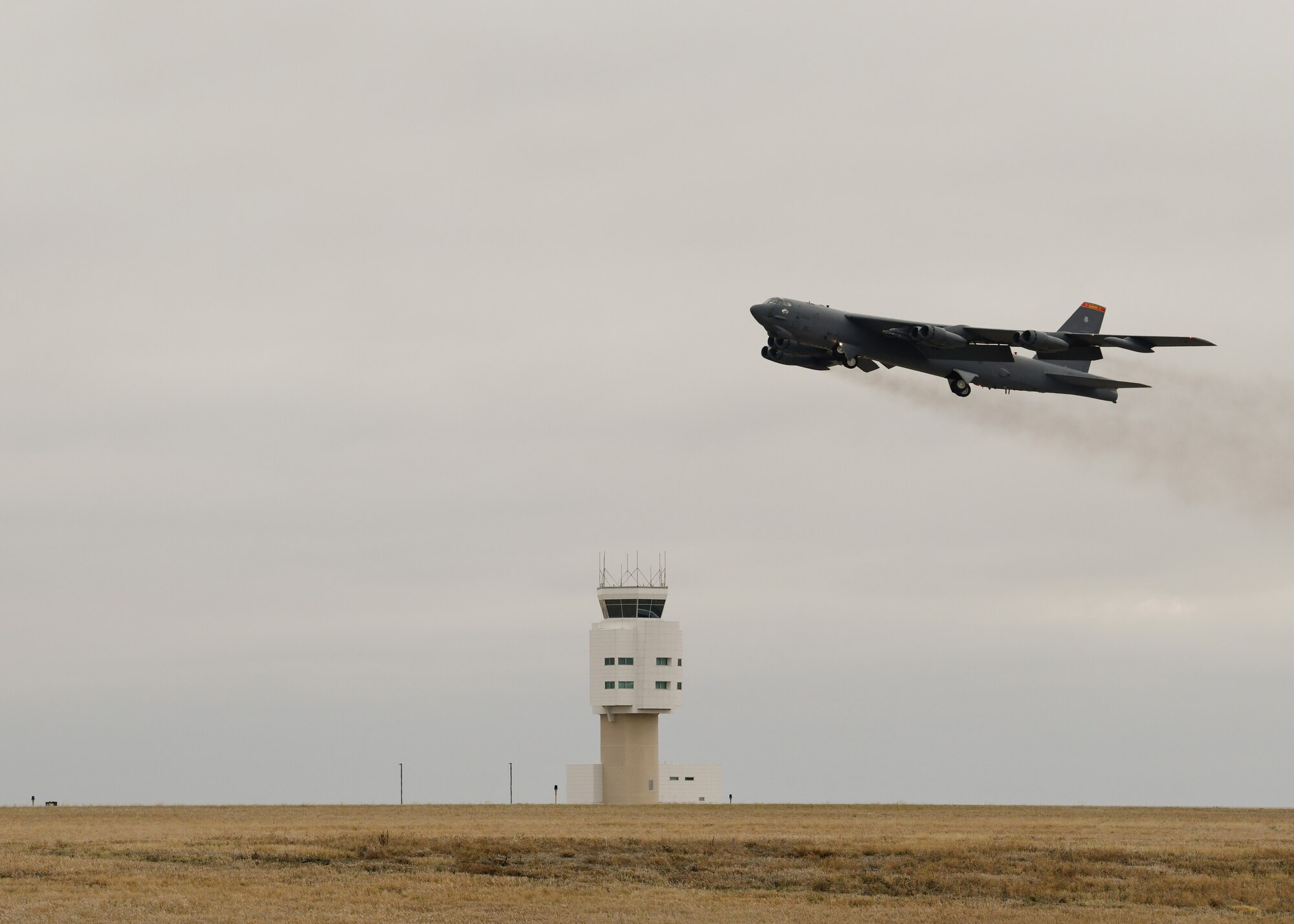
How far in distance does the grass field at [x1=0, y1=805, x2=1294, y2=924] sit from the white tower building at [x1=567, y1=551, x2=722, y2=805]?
34.6 meters

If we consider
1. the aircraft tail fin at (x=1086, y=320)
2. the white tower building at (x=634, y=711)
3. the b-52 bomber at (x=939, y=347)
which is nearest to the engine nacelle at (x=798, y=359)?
the b-52 bomber at (x=939, y=347)

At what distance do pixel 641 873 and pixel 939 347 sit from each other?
24.7 meters

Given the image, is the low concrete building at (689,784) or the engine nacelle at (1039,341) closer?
the engine nacelle at (1039,341)

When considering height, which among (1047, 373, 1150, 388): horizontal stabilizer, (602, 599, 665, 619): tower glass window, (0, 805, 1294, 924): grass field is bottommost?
(0, 805, 1294, 924): grass field

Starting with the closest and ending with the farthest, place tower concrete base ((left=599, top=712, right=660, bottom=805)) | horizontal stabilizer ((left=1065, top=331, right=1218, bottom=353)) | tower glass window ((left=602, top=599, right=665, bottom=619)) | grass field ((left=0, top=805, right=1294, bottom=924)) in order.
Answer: grass field ((left=0, top=805, right=1294, bottom=924)) < horizontal stabilizer ((left=1065, top=331, right=1218, bottom=353)) < tower concrete base ((left=599, top=712, right=660, bottom=805)) < tower glass window ((left=602, top=599, right=665, bottom=619))

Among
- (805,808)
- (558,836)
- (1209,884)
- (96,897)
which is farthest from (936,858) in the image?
(805,808)

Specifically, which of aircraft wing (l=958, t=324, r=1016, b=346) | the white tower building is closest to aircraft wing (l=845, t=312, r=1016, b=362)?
aircraft wing (l=958, t=324, r=1016, b=346)

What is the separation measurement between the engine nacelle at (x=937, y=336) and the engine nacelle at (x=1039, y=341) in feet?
6.36

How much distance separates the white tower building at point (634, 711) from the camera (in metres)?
106

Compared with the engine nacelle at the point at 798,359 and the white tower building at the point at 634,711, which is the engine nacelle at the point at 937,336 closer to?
the engine nacelle at the point at 798,359

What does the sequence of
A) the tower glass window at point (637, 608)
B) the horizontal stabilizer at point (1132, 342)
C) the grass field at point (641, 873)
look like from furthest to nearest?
1. the tower glass window at point (637, 608)
2. the horizontal stabilizer at point (1132, 342)
3. the grass field at point (641, 873)

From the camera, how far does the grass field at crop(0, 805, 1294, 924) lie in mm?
38719

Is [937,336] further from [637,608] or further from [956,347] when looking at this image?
[637,608]

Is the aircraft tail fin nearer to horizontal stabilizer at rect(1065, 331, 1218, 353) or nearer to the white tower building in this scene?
horizontal stabilizer at rect(1065, 331, 1218, 353)
